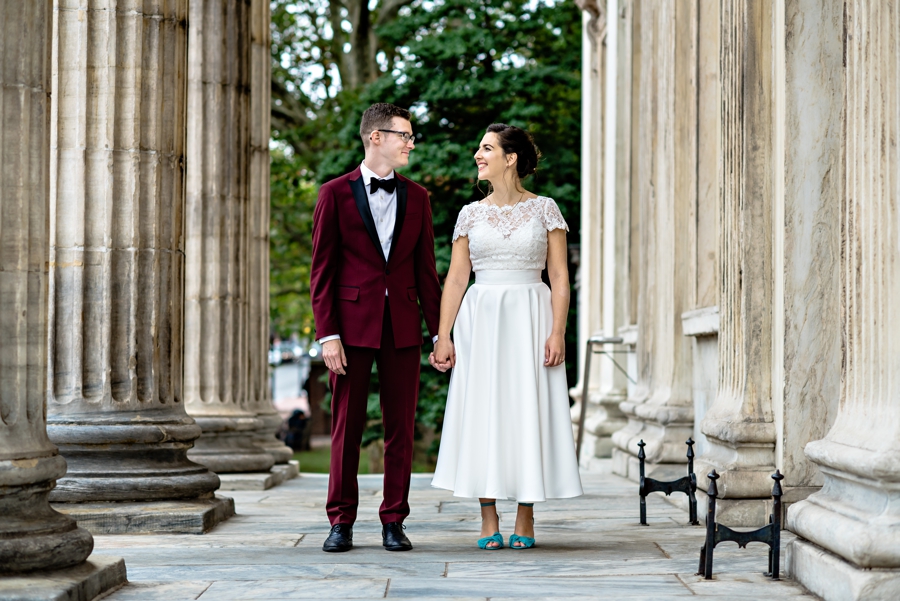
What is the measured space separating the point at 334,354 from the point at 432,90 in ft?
58.0

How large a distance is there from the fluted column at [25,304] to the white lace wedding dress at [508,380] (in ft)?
6.72

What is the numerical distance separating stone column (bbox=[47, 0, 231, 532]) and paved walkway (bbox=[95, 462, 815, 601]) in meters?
0.58

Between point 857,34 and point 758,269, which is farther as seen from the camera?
point 758,269

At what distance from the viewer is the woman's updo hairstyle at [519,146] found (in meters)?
6.62

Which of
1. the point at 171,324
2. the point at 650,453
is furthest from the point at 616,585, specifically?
the point at 650,453

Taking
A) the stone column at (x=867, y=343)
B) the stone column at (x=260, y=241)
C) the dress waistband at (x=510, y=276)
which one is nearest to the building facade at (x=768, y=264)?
the stone column at (x=867, y=343)

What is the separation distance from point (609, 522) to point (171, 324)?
3084mm

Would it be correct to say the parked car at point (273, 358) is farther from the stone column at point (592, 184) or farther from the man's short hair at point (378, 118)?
the man's short hair at point (378, 118)

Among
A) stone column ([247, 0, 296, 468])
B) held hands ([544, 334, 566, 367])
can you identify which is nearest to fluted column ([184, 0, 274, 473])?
stone column ([247, 0, 296, 468])

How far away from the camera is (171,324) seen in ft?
25.7

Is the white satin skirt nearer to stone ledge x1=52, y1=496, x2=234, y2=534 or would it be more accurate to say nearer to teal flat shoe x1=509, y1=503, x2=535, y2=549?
teal flat shoe x1=509, y1=503, x2=535, y2=549

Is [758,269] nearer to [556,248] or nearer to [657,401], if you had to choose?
[556,248]

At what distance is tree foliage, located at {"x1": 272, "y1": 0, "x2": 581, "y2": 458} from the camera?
23.4 meters

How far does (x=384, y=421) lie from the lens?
6582 millimetres
